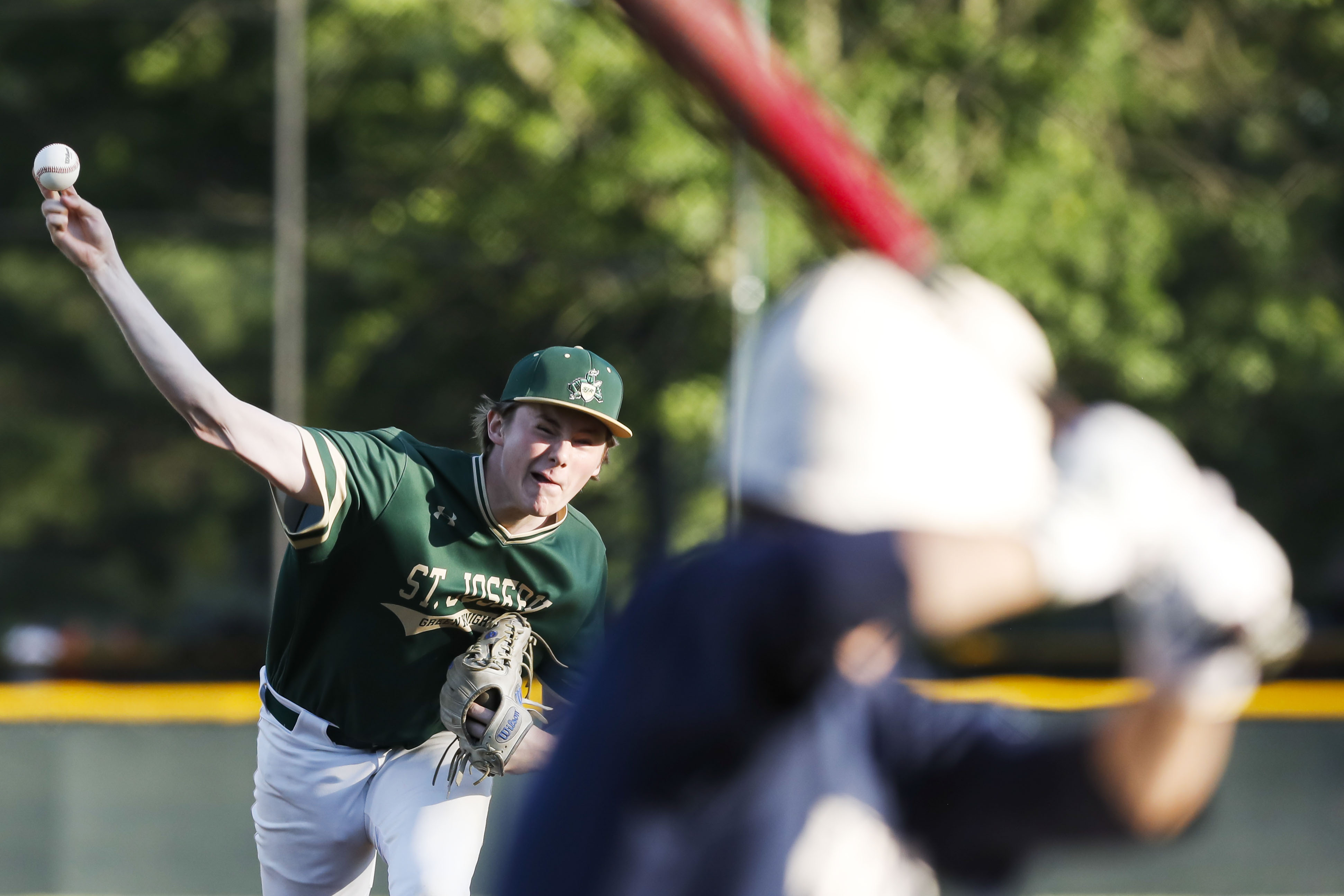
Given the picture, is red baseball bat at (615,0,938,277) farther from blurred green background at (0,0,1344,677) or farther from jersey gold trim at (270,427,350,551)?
blurred green background at (0,0,1344,677)

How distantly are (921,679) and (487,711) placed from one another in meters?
1.45

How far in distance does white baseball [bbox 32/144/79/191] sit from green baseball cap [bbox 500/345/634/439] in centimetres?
103

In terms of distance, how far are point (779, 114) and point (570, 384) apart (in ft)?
5.66

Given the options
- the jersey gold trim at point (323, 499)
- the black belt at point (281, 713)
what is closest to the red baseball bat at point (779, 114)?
the jersey gold trim at point (323, 499)

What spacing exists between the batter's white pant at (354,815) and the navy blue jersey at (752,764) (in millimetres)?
1970

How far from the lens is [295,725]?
3.75m

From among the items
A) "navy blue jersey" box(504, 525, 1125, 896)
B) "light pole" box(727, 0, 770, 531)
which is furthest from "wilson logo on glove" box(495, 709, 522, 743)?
"light pole" box(727, 0, 770, 531)

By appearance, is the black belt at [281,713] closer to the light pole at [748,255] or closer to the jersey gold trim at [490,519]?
the jersey gold trim at [490,519]

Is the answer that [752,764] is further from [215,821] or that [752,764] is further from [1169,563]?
[215,821]

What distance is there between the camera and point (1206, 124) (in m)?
12.2

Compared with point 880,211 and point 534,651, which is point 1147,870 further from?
point 880,211

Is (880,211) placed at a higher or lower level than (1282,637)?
higher

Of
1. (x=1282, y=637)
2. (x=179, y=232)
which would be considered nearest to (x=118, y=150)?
(x=179, y=232)

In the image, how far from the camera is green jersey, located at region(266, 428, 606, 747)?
3.49 m
